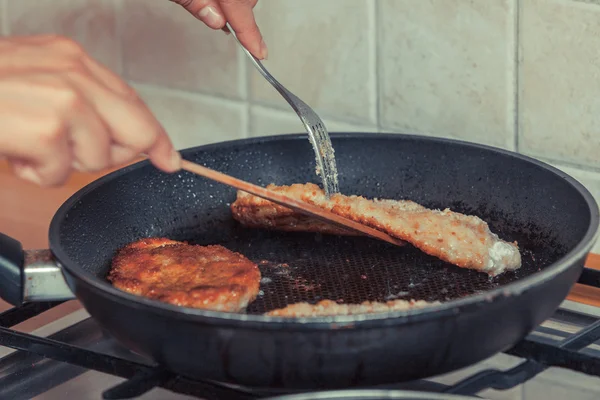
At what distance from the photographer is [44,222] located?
4.93ft

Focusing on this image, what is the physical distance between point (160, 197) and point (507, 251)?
1.46ft

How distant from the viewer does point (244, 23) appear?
122 cm

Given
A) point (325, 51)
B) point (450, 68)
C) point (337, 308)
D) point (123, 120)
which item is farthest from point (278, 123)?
point (123, 120)

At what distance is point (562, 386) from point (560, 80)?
16.5 inches

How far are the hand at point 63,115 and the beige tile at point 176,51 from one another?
0.68 metres

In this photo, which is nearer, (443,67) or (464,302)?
(464,302)

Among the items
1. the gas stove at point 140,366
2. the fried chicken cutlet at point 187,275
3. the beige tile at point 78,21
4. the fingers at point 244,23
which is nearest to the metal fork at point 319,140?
the fingers at point 244,23

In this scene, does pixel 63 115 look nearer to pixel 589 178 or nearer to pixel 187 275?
pixel 187 275

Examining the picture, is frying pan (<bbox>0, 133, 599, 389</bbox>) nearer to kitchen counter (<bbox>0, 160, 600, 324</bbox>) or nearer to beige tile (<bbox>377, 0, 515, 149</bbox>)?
beige tile (<bbox>377, 0, 515, 149</bbox>)

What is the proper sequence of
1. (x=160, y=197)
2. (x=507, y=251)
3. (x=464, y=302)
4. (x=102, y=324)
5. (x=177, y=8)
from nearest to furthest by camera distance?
(x=464, y=302) < (x=102, y=324) < (x=507, y=251) < (x=160, y=197) < (x=177, y=8)

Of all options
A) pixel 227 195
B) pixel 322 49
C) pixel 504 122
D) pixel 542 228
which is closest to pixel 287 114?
pixel 322 49

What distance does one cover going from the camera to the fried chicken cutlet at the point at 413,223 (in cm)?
111

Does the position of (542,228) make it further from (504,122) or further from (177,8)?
(177,8)

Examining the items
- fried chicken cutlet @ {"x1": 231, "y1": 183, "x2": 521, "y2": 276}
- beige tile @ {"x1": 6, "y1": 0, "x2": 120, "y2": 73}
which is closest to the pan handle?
fried chicken cutlet @ {"x1": 231, "y1": 183, "x2": 521, "y2": 276}
